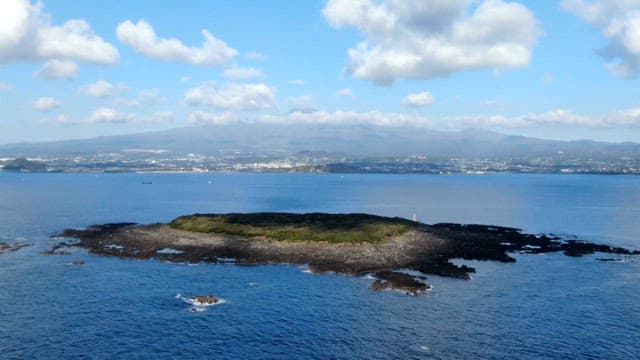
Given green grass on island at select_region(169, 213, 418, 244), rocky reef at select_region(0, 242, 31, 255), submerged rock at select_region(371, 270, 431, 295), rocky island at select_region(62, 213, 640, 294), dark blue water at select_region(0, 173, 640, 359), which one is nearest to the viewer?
dark blue water at select_region(0, 173, 640, 359)

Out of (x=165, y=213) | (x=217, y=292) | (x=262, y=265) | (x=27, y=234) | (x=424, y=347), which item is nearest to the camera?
(x=424, y=347)

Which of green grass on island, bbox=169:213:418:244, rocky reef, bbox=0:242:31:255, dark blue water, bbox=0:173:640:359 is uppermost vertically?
green grass on island, bbox=169:213:418:244

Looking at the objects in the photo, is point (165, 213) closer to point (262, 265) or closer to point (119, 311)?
point (262, 265)

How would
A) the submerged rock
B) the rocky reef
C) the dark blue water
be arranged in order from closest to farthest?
the dark blue water < the submerged rock < the rocky reef

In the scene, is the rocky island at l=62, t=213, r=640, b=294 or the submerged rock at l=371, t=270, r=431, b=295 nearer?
the submerged rock at l=371, t=270, r=431, b=295

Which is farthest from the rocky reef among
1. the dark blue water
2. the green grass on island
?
the green grass on island

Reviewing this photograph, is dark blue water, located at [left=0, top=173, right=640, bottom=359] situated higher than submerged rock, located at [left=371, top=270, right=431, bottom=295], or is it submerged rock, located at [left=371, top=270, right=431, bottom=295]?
submerged rock, located at [left=371, top=270, right=431, bottom=295]

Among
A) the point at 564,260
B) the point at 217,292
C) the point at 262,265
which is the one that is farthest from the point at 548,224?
the point at 217,292

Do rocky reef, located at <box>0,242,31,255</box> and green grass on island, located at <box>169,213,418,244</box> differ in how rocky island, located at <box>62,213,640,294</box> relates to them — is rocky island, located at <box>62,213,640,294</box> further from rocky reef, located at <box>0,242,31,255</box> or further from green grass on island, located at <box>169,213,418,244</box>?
rocky reef, located at <box>0,242,31,255</box>
